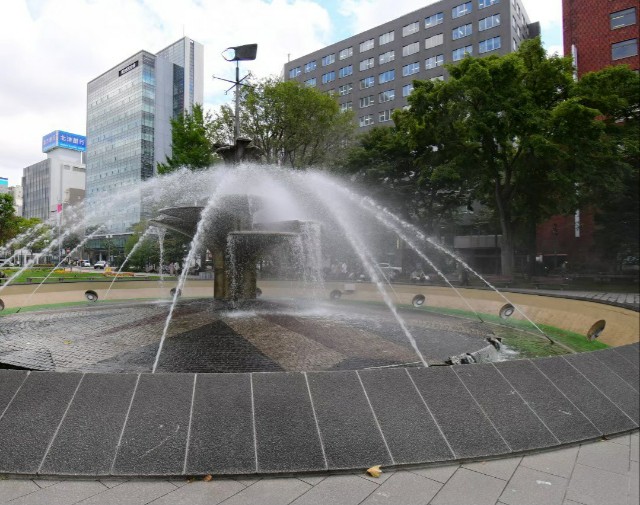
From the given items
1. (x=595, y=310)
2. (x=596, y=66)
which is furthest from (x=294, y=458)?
(x=596, y=66)

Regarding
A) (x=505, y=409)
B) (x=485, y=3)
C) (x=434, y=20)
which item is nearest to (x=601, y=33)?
(x=485, y=3)

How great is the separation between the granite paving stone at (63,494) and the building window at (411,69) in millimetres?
63225

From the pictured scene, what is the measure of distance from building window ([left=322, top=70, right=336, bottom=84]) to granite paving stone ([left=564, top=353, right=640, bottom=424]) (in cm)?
6821

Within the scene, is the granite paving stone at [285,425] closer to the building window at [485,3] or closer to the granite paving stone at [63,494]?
the granite paving stone at [63,494]

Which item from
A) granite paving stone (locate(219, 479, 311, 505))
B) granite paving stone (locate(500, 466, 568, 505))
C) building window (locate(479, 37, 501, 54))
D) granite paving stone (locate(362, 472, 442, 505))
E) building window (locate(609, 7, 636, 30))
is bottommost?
granite paving stone (locate(500, 466, 568, 505))

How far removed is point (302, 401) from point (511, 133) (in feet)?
77.4

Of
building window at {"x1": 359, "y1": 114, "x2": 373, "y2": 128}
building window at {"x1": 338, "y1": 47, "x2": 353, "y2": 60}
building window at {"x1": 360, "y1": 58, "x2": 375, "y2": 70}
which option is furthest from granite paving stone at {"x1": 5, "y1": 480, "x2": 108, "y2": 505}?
building window at {"x1": 338, "y1": 47, "x2": 353, "y2": 60}

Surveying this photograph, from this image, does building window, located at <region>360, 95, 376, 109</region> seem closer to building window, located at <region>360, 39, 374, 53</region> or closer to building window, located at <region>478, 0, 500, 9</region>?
building window, located at <region>360, 39, 374, 53</region>

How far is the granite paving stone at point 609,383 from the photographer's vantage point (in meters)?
5.15

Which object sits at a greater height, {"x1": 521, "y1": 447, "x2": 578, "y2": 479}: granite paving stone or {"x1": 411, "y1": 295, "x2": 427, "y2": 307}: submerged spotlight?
{"x1": 411, "y1": 295, "x2": 427, "y2": 307}: submerged spotlight

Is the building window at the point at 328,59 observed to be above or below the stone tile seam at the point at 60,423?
above

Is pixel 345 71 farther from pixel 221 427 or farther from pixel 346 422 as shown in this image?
pixel 221 427

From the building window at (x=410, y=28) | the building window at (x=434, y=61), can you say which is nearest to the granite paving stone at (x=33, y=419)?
the building window at (x=434, y=61)

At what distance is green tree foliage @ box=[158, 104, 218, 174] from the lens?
31.1 metres
